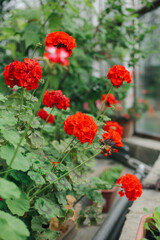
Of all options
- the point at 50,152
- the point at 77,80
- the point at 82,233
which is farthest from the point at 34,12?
the point at 82,233

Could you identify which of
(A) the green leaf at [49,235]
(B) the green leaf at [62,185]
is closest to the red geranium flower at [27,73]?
(B) the green leaf at [62,185]

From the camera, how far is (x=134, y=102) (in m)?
2.66

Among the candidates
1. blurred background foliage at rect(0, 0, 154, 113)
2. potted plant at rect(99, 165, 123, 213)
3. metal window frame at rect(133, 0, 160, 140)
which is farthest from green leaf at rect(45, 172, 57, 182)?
metal window frame at rect(133, 0, 160, 140)

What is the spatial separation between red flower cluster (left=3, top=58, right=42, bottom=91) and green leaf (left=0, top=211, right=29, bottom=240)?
42 centimetres

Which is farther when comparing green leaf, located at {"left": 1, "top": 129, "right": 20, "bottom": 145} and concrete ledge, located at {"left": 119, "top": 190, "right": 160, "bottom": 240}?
concrete ledge, located at {"left": 119, "top": 190, "right": 160, "bottom": 240}

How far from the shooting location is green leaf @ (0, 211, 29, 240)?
0.53 metres

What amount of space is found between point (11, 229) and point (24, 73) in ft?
1.57

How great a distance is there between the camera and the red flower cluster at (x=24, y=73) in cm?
69

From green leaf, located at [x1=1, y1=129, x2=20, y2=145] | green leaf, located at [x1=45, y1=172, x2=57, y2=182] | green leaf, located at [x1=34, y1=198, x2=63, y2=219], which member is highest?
green leaf, located at [x1=1, y1=129, x2=20, y2=145]

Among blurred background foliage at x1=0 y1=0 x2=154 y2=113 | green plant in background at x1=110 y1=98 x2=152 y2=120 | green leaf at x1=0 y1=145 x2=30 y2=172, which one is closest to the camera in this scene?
green leaf at x1=0 y1=145 x2=30 y2=172

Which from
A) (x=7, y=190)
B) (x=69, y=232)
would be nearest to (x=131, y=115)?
(x=69, y=232)

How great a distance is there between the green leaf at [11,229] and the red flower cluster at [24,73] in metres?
0.42

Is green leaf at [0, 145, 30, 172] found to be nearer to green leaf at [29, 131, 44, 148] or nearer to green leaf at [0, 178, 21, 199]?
green leaf at [0, 178, 21, 199]

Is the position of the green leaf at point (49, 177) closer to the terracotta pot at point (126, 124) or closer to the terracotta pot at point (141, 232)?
the terracotta pot at point (141, 232)
